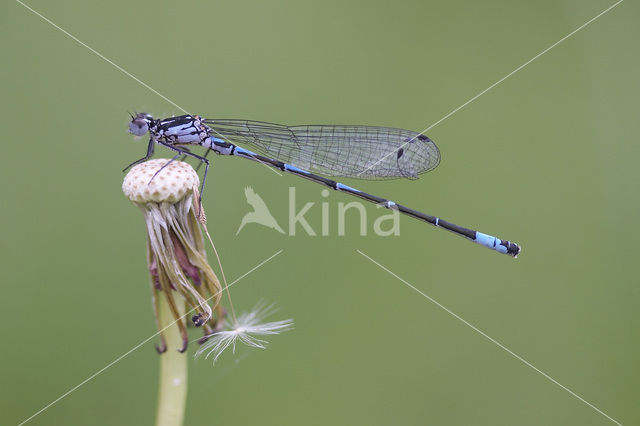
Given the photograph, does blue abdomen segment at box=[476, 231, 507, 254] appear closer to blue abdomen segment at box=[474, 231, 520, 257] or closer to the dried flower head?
blue abdomen segment at box=[474, 231, 520, 257]

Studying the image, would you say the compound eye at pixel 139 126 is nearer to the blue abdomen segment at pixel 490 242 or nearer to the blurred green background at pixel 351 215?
the blurred green background at pixel 351 215

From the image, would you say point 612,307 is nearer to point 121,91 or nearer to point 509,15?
point 509,15

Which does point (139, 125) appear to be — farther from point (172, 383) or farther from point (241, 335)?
point (172, 383)

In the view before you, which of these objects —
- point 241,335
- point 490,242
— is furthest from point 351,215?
point 241,335

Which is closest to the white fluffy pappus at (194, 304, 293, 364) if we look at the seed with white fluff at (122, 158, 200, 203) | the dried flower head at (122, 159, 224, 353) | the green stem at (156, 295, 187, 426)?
the dried flower head at (122, 159, 224, 353)

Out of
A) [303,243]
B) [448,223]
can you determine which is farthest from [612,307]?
[303,243]

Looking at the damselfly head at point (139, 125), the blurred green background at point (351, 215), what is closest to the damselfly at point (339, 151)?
the blurred green background at point (351, 215)

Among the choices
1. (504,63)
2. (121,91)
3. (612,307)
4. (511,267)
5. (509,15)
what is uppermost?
(509,15)
